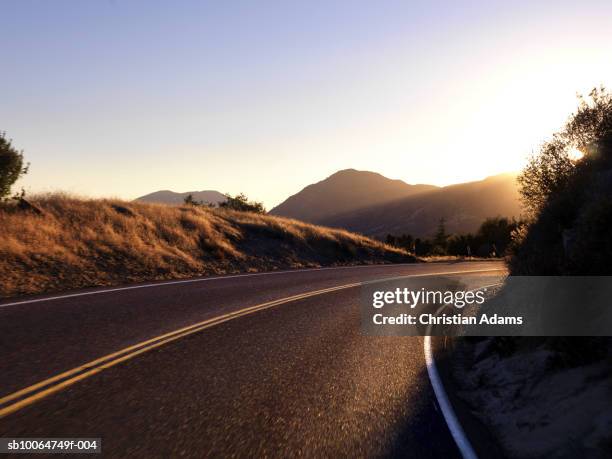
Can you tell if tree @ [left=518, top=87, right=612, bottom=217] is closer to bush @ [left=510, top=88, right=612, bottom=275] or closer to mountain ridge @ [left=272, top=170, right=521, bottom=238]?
bush @ [left=510, top=88, right=612, bottom=275]

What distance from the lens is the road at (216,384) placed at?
4746 mm

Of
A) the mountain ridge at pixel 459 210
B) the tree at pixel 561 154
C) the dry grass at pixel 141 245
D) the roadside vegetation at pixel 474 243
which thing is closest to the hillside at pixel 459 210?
the mountain ridge at pixel 459 210

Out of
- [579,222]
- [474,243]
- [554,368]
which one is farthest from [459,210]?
[554,368]

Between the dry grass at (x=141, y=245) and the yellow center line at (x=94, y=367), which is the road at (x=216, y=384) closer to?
the yellow center line at (x=94, y=367)

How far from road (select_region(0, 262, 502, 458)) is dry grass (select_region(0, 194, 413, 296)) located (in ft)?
17.4

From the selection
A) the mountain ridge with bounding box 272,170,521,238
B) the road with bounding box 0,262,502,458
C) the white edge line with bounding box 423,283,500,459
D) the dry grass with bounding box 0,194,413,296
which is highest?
the mountain ridge with bounding box 272,170,521,238

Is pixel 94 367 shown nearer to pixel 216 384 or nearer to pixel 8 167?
pixel 216 384

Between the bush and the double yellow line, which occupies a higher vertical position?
the bush

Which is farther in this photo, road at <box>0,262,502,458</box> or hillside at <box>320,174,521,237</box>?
hillside at <box>320,174,521,237</box>

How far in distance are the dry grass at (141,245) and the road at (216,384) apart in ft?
17.4

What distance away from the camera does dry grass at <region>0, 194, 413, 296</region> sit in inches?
654

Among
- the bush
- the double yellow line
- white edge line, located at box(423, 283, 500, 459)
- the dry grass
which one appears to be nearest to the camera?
white edge line, located at box(423, 283, 500, 459)

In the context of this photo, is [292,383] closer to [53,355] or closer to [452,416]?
[452,416]

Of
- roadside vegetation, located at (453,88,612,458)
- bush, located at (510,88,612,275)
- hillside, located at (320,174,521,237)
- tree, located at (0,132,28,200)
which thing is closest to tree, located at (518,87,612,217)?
bush, located at (510,88,612,275)
